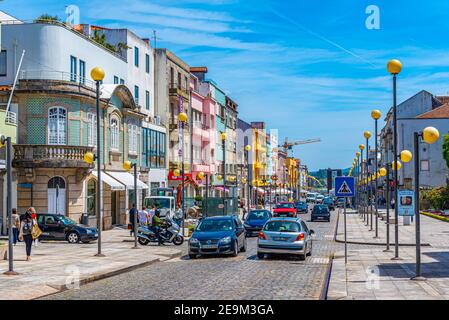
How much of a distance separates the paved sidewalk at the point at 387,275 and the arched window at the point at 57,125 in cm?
1735

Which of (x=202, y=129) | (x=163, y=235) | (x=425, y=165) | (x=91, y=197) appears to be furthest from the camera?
(x=425, y=165)

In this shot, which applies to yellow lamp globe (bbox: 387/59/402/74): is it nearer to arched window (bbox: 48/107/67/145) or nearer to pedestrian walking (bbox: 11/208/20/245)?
pedestrian walking (bbox: 11/208/20/245)

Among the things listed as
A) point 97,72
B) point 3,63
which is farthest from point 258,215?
point 97,72

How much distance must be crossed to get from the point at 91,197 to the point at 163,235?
10.7 metres

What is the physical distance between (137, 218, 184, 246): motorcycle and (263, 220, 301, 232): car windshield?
7.56 metres

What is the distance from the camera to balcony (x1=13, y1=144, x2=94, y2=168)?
117ft

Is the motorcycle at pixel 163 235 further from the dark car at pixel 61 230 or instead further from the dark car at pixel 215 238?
the dark car at pixel 215 238

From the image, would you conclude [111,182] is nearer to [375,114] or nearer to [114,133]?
[114,133]

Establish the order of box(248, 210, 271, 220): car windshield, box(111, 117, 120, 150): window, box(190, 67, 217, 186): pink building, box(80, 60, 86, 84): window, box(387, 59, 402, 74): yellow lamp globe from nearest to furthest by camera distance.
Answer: box(387, 59, 402, 74): yellow lamp globe
box(248, 210, 271, 220): car windshield
box(80, 60, 86, 84): window
box(111, 117, 120, 150): window
box(190, 67, 217, 186): pink building

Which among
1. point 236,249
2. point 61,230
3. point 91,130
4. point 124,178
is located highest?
point 91,130

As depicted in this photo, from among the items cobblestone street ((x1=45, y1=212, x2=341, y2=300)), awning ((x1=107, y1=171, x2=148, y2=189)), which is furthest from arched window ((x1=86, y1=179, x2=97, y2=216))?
cobblestone street ((x1=45, y1=212, x2=341, y2=300))

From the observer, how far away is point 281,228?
24453 millimetres

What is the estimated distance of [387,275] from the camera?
730 inches
